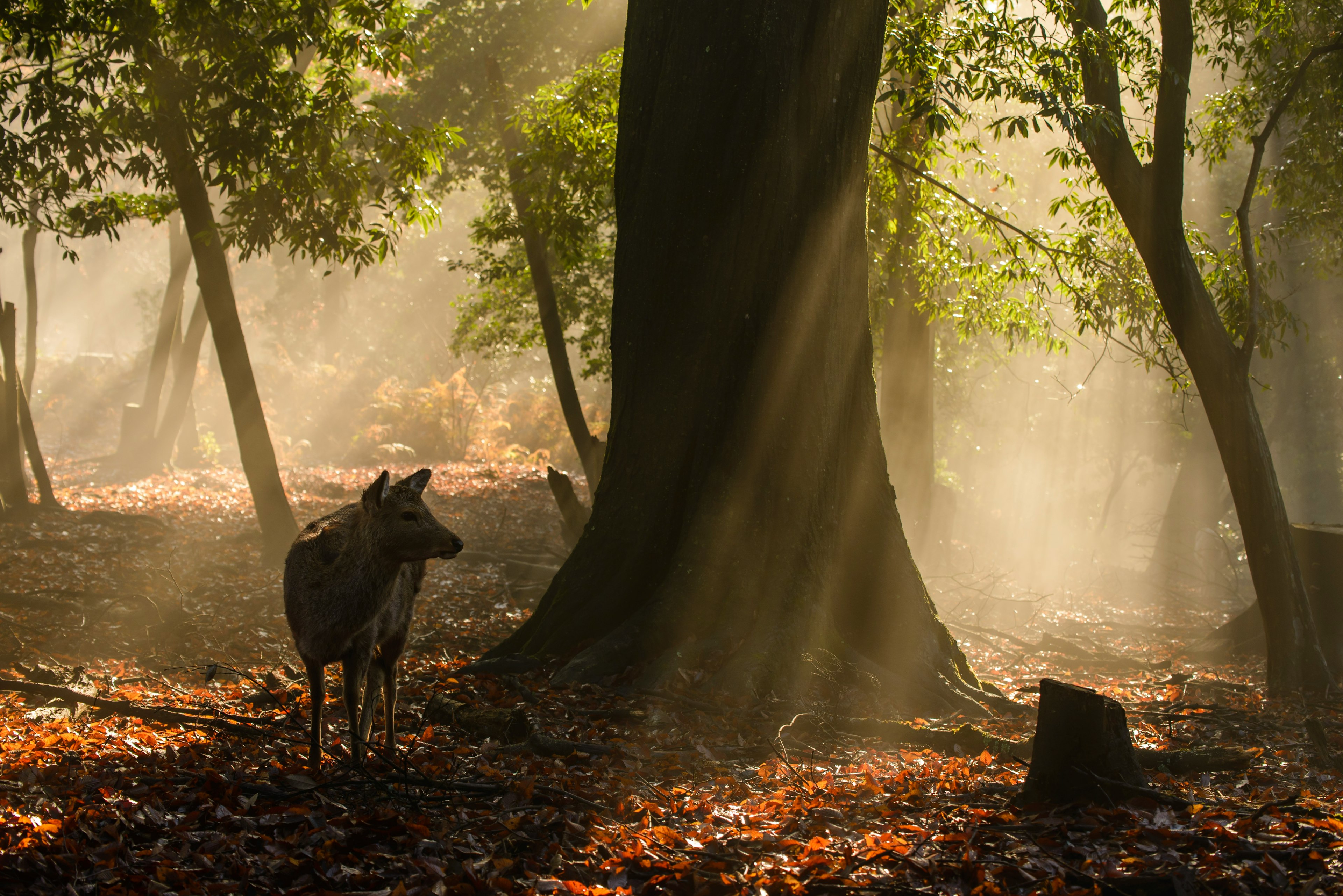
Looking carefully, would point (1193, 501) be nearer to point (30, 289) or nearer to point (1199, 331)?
point (1199, 331)

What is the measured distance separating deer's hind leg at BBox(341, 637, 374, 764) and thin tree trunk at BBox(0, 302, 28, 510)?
12.1 metres

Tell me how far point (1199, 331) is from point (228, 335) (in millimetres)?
11759

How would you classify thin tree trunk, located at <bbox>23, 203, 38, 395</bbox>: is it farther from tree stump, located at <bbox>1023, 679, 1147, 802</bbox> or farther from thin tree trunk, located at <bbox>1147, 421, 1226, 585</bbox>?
thin tree trunk, located at <bbox>1147, 421, 1226, 585</bbox>

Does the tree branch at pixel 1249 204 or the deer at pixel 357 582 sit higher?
the tree branch at pixel 1249 204

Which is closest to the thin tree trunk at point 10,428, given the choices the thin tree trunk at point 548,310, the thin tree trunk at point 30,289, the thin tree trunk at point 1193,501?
the thin tree trunk at point 30,289

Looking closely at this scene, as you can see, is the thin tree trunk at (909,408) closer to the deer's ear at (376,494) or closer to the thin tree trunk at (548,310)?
the thin tree trunk at (548,310)

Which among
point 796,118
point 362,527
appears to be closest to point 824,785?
point 362,527

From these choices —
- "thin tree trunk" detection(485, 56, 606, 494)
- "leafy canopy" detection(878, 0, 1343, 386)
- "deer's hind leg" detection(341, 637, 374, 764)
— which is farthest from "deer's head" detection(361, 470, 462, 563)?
"thin tree trunk" detection(485, 56, 606, 494)

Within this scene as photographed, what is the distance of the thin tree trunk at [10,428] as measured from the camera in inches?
523

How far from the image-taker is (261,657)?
8.74 meters

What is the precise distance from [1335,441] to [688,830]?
107ft

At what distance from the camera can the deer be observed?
4.33 meters

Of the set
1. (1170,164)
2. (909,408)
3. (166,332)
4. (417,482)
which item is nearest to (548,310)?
(909,408)

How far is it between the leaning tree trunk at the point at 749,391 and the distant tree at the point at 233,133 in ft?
18.1
